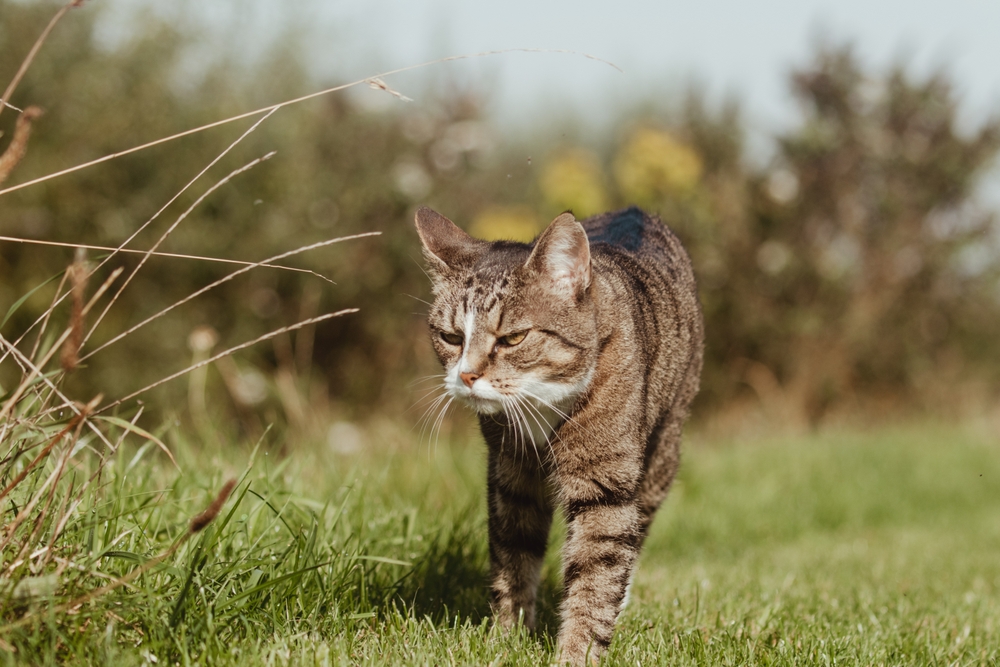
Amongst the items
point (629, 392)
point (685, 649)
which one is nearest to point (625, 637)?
point (685, 649)

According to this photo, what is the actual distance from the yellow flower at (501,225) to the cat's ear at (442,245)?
397 centimetres

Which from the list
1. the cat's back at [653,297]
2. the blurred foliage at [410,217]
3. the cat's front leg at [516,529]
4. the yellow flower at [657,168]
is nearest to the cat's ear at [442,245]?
the cat's back at [653,297]

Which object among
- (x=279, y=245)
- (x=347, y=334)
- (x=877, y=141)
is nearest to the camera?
(x=279, y=245)

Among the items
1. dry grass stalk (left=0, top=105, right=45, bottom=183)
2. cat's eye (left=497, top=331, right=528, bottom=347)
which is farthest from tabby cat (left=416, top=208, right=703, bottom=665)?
dry grass stalk (left=0, top=105, right=45, bottom=183)

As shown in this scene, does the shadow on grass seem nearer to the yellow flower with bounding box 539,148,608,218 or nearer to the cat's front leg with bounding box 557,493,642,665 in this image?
the cat's front leg with bounding box 557,493,642,665

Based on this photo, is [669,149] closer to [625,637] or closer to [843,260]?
[843,260]

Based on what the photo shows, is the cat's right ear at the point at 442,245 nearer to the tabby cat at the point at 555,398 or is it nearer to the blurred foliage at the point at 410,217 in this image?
the tabby cat at the point at 555,398

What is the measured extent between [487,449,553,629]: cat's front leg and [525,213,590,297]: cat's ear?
1.77 feet

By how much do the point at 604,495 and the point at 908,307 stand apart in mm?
7015

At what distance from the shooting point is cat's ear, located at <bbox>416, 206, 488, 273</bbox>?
2.57 meters

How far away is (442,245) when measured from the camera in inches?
103

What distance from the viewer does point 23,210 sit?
504 centimetres

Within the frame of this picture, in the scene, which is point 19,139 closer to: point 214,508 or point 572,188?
point 214,508

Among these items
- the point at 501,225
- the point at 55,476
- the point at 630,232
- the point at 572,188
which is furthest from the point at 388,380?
the point at 55,476
